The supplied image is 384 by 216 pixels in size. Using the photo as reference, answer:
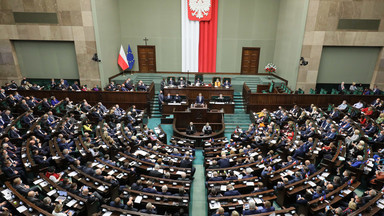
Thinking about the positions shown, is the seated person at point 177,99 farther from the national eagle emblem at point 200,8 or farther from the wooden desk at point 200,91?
the national eagle emblem at point 200,8

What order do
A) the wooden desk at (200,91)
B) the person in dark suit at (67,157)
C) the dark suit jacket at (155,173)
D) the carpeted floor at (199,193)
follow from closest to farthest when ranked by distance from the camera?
the carpeted floor at (199,193) < the dark suit jacket at (155,173) < the person in dark suit at (67,157) < the wooden desk at (200,91)

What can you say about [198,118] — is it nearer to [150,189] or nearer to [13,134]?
[150,189]

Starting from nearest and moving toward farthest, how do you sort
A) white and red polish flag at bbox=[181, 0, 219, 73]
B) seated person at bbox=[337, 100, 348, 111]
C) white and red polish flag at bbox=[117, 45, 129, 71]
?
1. seated person at bbox=[337, 100, 348, 111]
2. white and red polish flag at bbox=[117, 45, 129, 71]
3. white and red polish flag at bbox=[181, 0, 219, 73]

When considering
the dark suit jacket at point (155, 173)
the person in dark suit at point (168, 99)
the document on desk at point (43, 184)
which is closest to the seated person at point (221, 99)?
the person in dark suit at point (168, 99)

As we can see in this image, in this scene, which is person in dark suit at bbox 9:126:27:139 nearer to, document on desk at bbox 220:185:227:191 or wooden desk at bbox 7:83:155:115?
wooden desk at bbox 7:83:155:115

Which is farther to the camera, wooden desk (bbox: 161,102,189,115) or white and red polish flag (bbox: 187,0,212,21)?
white and red polish flag (bbox: 187,0,212,21)

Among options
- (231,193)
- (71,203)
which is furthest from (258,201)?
(71,203)

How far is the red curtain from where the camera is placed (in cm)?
1997

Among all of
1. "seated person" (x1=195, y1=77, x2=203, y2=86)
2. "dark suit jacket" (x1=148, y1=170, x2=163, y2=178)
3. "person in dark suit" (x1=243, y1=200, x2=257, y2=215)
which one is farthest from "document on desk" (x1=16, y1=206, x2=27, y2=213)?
"seated person" (x1=195, y1=77, x2=203, y2=86)

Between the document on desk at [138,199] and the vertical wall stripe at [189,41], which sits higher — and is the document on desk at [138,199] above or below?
below

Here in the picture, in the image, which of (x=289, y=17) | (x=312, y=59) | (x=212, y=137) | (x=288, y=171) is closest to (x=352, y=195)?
(x=288, y=171)

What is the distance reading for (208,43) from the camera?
20.5 metres

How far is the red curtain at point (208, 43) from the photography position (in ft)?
65.5

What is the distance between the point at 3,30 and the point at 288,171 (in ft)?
66.7
